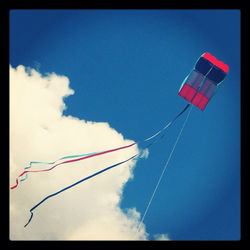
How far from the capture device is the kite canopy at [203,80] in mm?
8328

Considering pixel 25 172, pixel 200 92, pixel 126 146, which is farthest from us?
pixel 200 92

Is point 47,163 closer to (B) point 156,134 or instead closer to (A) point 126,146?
(A) point 126,146

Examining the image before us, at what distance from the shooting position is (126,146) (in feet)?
26.2

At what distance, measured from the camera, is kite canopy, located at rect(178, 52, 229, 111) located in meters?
8.33

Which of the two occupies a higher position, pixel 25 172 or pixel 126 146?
pixel 126 146

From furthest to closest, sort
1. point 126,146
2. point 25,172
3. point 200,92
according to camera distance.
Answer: point 200,92
point 126,146
point 25,172

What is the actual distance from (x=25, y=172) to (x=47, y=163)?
68cm

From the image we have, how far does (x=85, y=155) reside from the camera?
7.48 m

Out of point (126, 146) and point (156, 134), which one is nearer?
point (126, 146)

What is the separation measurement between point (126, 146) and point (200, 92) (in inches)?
126

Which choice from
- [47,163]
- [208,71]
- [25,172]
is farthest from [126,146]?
[208,71]

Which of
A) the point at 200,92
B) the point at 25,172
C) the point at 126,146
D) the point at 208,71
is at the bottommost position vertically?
the point at 25,172

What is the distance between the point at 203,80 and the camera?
8.57m

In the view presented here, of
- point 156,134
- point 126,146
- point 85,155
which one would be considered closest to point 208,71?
point 156,134
